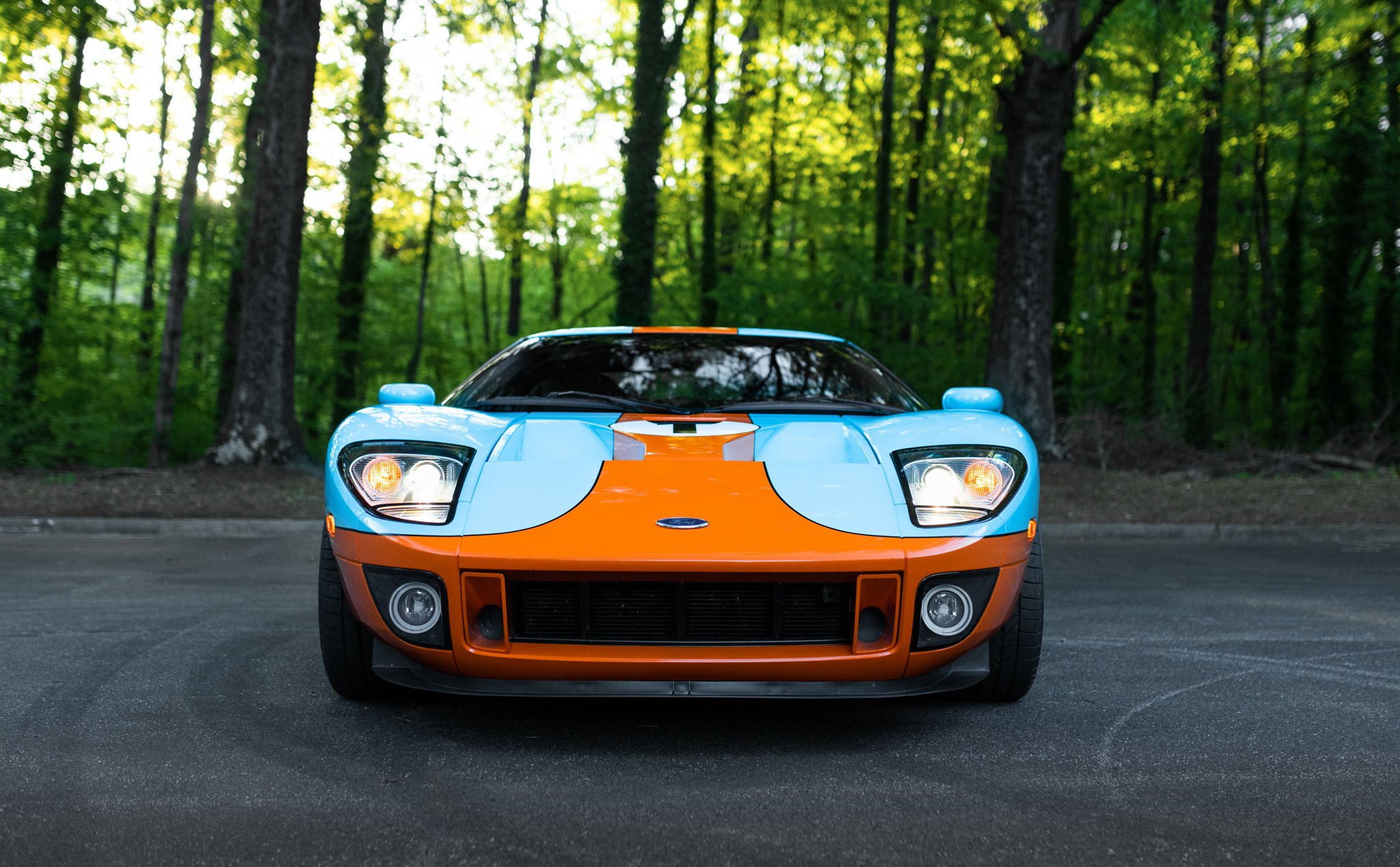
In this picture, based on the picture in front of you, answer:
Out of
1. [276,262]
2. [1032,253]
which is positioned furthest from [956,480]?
[276,262]

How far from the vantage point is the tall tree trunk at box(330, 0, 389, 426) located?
48.1 ft

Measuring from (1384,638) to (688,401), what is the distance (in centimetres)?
308

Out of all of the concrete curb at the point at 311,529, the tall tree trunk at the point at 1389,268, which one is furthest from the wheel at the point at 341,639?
the tall tree trunk at the point at 1389,268

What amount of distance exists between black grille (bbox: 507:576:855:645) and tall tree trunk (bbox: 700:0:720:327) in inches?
673

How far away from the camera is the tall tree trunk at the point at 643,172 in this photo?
52.9 ft

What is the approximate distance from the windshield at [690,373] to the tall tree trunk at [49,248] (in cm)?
1467

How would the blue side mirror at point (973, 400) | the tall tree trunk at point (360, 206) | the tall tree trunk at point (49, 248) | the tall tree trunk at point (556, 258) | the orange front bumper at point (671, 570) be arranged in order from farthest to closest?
the tall tree trunk at point (556, 258) → the tall tree trunk at point (49, 248) → the tall tree trunk at point (360, 206) → the blue side mirror at point (973, 400) → the orange front bumper at point (671, 570)

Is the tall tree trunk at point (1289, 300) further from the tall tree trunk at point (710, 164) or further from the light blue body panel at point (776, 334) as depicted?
the light blue body panel at point (776, 334)

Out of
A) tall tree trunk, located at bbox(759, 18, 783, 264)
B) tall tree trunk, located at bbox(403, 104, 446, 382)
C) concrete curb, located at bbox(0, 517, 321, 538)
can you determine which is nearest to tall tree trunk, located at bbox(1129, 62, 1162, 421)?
tall tree trunk, located at bbox(759, 18, 783, 264)

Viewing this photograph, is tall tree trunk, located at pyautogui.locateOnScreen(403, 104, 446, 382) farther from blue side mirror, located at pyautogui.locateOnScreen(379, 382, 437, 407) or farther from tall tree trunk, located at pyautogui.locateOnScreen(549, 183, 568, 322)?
blue side mirror, located at pyautogui.locateOnScreen(379, 382, 437, 407)

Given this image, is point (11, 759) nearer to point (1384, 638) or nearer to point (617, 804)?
point (617, 804)

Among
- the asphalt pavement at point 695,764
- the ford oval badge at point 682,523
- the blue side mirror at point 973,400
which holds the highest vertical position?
the blue side mirror at point 973,400

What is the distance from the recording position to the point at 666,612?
8.90 ft

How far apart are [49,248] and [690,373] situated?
52.6ft
